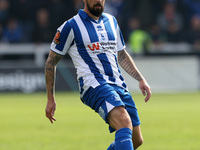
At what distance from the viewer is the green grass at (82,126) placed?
7.54 metres

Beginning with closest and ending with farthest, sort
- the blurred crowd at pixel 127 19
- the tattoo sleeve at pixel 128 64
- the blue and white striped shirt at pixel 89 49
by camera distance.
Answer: the blue and white striped shirt at pixel 89 49 < the tattoo sleeve at pixel 128 64 < the blurred crowd at pixel 127 19

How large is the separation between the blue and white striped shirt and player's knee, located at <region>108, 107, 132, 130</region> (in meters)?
0.34

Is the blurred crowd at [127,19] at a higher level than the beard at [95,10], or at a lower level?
lower

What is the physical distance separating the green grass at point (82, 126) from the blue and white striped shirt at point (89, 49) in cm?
212

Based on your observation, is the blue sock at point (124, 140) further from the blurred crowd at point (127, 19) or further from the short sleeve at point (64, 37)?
the blurred crowd at point (127, 19)

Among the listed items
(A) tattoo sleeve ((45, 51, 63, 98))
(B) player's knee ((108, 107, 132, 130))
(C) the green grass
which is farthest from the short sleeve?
(C) the green grass

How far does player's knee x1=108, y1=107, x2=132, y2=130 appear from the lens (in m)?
4.89

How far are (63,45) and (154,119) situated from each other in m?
5.90

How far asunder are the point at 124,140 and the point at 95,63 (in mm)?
839

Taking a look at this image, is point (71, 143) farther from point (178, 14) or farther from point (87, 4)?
point (178, 14)

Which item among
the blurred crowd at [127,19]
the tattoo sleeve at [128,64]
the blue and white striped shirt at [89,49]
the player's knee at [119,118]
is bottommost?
the blurred crowd at [127,19]

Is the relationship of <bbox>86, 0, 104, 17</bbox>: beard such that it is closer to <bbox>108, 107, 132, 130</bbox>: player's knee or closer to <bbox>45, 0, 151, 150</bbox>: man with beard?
<bbox>45, 0, 151, 150</bbox>: man with beard

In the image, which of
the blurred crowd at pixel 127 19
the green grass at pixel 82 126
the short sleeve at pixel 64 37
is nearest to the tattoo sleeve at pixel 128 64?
the short sleeve at pixel 64 37

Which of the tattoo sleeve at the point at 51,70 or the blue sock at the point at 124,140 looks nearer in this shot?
the blue sock at the point at 124,140
